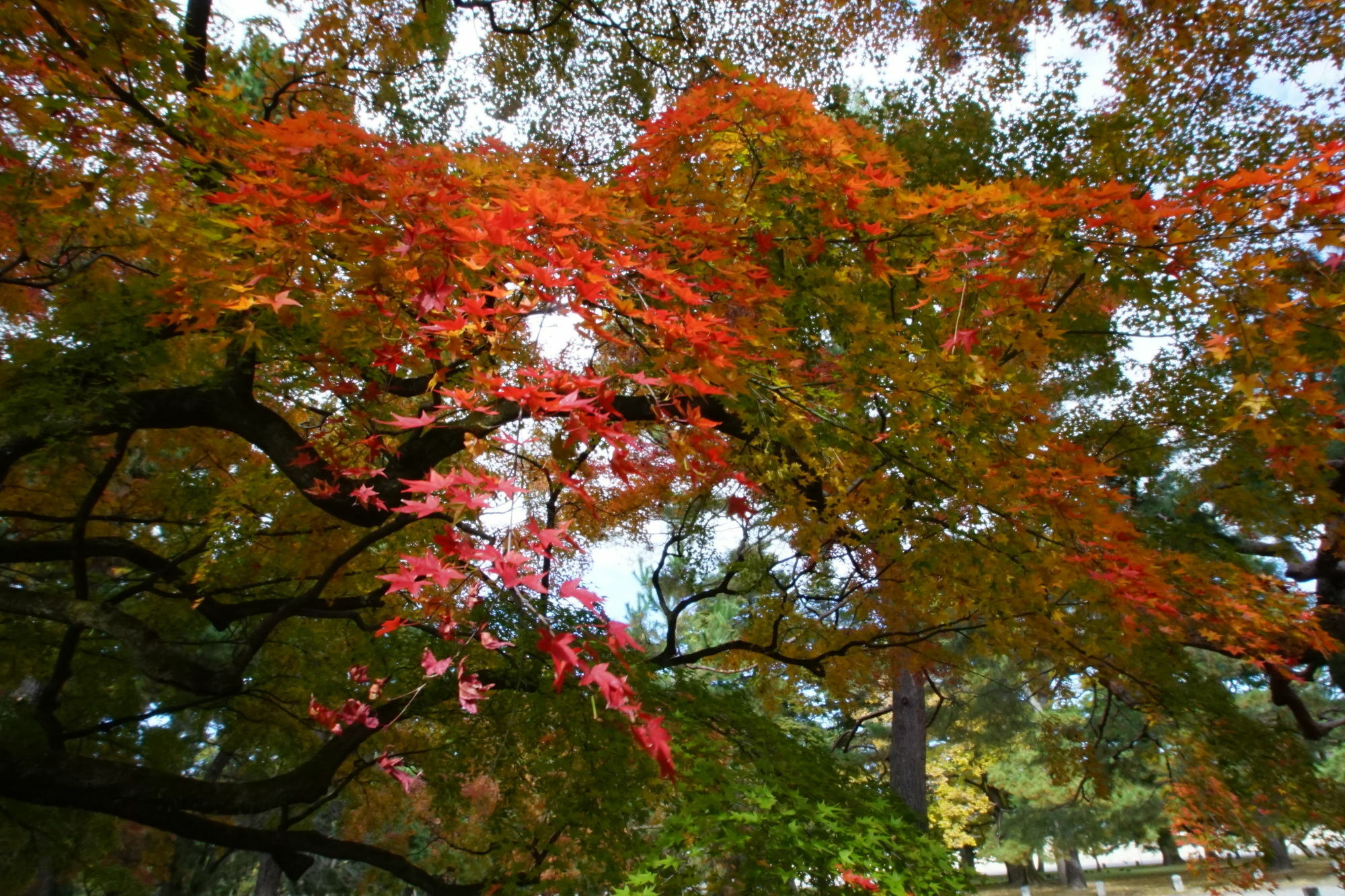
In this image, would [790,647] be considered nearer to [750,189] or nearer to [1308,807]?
[1308,807]

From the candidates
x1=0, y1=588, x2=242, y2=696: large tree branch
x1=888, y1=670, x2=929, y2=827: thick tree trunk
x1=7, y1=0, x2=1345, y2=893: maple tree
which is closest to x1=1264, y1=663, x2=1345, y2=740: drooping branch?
x1=7, y1=0, x2=1345, y2=893: maple tree

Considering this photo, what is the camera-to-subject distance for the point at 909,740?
6883 millimetres

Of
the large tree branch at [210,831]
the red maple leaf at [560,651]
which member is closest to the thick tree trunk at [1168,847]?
the large tree branch at [210,831]

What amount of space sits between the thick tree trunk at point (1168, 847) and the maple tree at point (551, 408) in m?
15.5

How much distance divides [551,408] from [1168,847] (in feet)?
82.8

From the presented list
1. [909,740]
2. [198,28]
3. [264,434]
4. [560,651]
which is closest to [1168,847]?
[909,740]

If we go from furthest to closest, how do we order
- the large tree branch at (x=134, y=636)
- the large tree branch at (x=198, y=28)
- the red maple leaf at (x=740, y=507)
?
the red maple leaf at (x=740, y=507)
the large tree branch at (x=198, y=28)
the large tree branch at (x=134, y=636)

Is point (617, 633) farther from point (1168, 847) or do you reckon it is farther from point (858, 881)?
point (1168, 847)

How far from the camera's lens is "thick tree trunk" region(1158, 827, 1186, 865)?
17.6 metres

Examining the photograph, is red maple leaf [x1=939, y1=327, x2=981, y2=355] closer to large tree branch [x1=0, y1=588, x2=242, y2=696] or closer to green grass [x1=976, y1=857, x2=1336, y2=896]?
large tree branch [x1=0, y1=588, x2=242, y2=696]

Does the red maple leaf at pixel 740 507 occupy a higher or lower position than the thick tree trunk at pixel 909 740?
higher

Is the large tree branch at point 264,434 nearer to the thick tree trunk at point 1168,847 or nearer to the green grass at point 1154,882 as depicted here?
the green grass at point 1154,882

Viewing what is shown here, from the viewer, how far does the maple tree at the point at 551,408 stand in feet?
6.86

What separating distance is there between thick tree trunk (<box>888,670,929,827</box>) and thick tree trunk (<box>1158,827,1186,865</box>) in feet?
43.9
